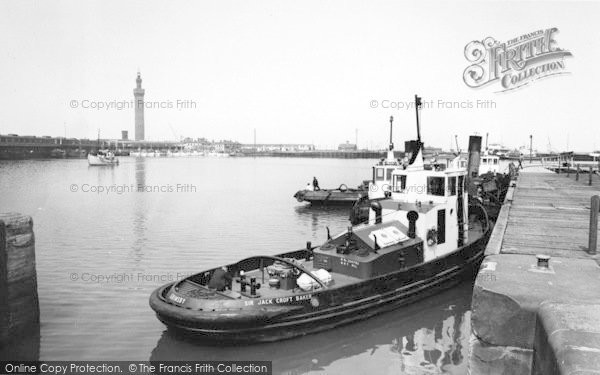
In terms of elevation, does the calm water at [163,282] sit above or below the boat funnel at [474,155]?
below

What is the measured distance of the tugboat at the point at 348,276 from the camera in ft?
31.2

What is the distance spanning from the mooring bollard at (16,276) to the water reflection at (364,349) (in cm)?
294

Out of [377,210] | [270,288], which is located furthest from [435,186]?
[270,288]

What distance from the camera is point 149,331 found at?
11.1m

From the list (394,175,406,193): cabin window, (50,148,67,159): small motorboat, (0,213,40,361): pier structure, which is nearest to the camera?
(0,213,40,361): pier structure

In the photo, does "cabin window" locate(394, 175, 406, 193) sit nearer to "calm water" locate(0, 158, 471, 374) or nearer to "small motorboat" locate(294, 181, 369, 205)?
"calm water" locate(0, 158, 471, 374)

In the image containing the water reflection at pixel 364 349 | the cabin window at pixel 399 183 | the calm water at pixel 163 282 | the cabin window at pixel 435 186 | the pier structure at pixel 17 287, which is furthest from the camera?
the cabin window at pixel 399 183

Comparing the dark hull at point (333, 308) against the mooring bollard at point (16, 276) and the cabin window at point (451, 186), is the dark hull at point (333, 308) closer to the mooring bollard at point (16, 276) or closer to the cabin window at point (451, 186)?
the cabin window at point (451, 186)

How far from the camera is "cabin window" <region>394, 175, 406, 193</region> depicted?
14937mm

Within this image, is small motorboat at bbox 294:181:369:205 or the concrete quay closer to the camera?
the concrete quay

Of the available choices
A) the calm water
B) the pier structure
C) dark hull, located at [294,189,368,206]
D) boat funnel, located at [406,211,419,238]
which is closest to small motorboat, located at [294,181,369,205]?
dark hull, located at [294,189,368,206]

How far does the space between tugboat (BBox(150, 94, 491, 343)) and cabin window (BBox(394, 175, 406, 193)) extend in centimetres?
4

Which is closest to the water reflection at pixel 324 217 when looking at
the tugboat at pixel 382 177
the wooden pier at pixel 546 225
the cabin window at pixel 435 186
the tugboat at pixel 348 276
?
the tugboat at pixel 382 177

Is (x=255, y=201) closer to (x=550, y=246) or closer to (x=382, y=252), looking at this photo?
(x=382, y=252)
